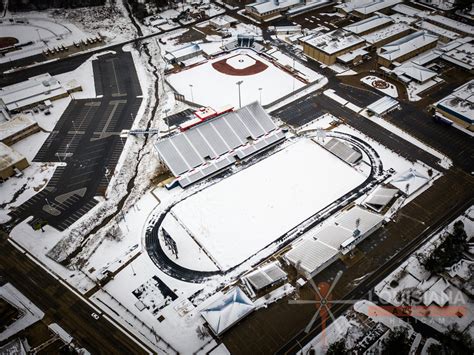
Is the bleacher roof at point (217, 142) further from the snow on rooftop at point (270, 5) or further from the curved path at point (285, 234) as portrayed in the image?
the snow on rooftop at point (270, 5)

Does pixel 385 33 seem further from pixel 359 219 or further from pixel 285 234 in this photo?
pixel 285 234

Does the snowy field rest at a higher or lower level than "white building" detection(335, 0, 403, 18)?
lower

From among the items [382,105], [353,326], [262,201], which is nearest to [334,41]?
[382,105]

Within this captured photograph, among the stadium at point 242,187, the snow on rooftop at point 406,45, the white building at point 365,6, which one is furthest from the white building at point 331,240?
the white building at point 365,6

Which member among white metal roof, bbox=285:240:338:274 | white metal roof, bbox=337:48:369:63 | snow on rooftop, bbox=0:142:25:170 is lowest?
white metal roof, bbox=285:240:338:274

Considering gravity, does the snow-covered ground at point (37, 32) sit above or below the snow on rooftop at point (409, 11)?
above

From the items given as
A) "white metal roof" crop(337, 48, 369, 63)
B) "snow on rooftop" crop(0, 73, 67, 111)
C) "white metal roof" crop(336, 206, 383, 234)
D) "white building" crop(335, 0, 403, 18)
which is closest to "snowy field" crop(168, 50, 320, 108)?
"white metal roof" crop(337, 48, 369, 63)

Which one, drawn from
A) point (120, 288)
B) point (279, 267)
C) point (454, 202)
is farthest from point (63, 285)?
point (454, 202)

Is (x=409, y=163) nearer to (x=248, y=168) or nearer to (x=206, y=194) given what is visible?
(x=248, y=168)

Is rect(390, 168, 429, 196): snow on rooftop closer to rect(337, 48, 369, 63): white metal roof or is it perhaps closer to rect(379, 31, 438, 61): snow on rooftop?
rect(379, 31, 438, 61): snow on rooftop
